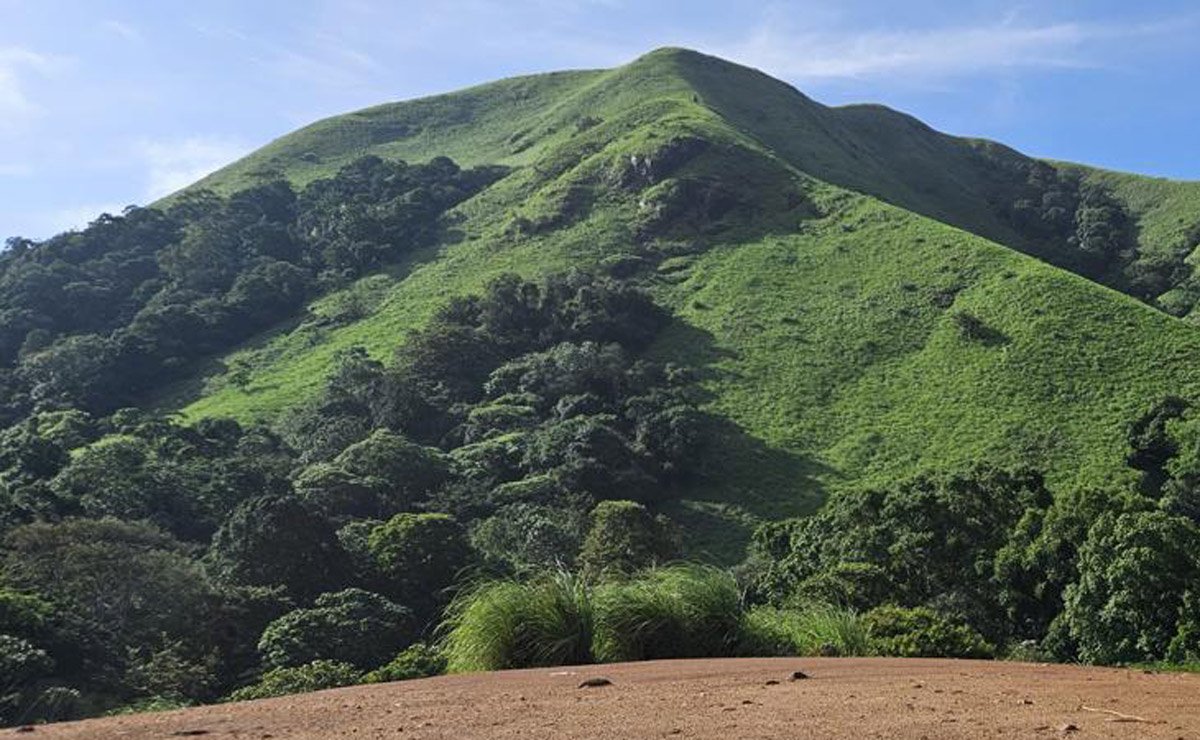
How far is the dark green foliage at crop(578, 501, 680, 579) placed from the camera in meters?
36.6

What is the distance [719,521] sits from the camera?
157 ft

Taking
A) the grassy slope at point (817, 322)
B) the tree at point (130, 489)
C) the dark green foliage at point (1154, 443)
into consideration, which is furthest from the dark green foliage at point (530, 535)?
the dark green foliage at point (1154, 443)

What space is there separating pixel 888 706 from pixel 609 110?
10805 centimetres

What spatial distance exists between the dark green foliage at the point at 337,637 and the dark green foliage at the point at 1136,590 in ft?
59.4

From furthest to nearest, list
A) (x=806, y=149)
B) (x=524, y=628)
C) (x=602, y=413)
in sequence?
(x=806, y=149), (x=602, y=413), (x=524, y=628)

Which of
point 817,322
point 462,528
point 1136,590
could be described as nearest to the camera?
point 1136,590

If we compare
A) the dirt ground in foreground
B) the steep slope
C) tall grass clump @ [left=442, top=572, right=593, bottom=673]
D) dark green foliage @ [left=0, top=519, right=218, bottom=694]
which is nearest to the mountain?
tall grass clump @ [left=442, top=572, right=593, bottom=673]

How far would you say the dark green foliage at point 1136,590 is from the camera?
22344mm

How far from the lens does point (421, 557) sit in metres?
37.7

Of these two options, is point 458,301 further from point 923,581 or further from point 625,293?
point 923,581

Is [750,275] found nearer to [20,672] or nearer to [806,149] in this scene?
[806,149]

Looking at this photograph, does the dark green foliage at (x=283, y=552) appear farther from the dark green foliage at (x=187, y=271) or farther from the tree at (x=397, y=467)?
the dark green foliage at (x=187, y=271)

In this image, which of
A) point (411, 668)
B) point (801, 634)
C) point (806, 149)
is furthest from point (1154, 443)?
point (806, 149)

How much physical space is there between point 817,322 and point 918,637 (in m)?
52.4
